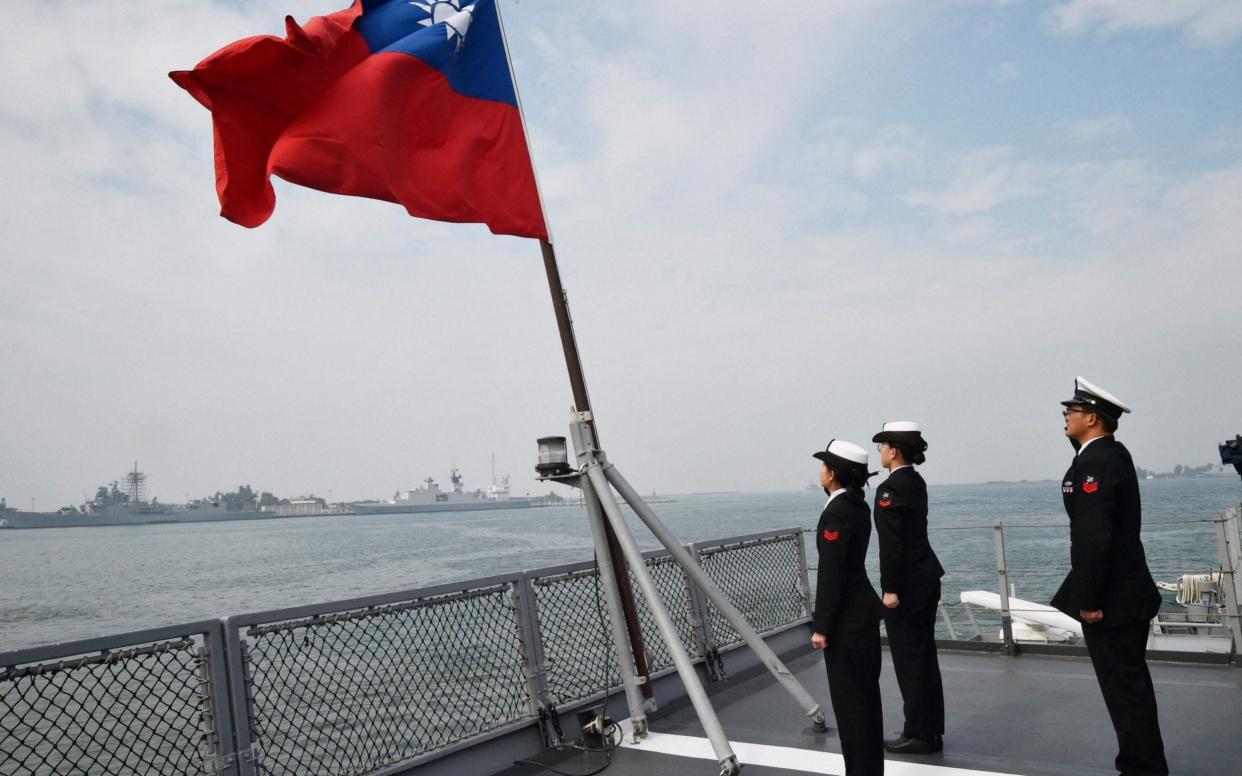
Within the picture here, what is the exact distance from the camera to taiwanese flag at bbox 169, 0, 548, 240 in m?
4.46

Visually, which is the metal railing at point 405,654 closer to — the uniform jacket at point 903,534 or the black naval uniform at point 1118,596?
the uniform jacket at point 903,534

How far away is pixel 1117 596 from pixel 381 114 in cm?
435

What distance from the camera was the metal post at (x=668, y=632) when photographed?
13.7 ft

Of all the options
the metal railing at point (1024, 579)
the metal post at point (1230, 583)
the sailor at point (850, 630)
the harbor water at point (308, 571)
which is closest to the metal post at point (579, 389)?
the sailor at point (850, 630)

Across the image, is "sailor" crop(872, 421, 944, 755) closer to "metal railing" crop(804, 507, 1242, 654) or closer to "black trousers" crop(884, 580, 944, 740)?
"black trousers" crop(884, 580, 944, 740)

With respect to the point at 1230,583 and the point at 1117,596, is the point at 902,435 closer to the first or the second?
the point at 1117,596

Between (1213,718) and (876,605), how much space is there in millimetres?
2405

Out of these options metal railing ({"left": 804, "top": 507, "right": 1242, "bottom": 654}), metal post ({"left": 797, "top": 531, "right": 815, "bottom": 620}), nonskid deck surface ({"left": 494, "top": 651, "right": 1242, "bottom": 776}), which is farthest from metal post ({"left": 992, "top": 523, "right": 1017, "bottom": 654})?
metal post ({"left": 797, "top": 531, "right": 815, "bottom": 620})

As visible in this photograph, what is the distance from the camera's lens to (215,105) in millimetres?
4398

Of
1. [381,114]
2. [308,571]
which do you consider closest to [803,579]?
[381,114]

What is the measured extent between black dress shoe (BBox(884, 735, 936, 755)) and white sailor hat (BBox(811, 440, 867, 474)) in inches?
62.0

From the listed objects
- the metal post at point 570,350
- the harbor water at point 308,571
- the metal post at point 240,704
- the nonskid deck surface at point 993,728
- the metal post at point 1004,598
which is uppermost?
the metal post at point 570,350

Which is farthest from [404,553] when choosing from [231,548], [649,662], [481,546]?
[649,662]

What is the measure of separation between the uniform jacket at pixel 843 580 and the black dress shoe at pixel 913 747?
1.02 m
